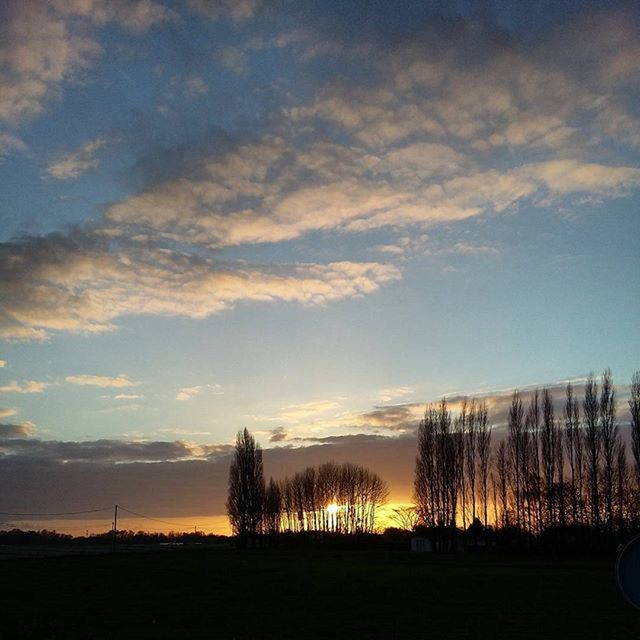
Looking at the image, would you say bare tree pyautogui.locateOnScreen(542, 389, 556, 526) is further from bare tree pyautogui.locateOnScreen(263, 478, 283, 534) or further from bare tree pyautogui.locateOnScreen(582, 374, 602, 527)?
bare tree pyautogui.locateOnScreen(263, 478, 283, 534)

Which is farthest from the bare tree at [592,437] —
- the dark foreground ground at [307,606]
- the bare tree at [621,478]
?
the dark foreground ground at [307,606]

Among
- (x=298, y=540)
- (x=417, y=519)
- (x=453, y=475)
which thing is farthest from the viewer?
(x=298, y=540)

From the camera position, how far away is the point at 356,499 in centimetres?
13362

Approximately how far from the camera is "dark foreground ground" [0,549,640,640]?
1947cm

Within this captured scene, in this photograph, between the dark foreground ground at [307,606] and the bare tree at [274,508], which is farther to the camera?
the bare tree at [274,508]

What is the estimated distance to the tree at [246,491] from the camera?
93.2 m

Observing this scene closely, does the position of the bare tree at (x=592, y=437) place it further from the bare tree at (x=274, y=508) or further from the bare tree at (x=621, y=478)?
the bare tree at (x=274, y=508)

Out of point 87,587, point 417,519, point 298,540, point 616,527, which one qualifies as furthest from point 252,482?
point 87,587

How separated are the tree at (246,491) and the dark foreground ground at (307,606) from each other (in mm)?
53508

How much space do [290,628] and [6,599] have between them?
1220 centimetres

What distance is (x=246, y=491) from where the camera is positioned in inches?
3750

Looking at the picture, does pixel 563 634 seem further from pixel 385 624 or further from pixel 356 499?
pixel 356 499

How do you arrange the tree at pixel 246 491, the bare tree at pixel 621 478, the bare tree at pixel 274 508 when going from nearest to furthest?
the bare tree at pixel 621 478, the tree at pixel 246 491, the bare tree at pixel 274 508

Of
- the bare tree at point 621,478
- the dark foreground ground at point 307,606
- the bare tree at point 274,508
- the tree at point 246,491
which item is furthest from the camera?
the bare tree at point 274,508
